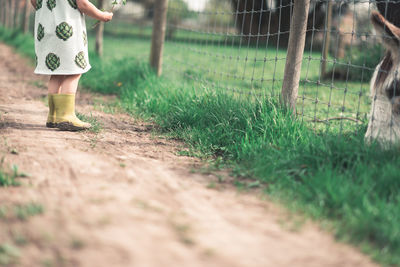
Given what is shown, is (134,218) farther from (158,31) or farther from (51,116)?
(158,31)

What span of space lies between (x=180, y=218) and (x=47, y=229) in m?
0.65

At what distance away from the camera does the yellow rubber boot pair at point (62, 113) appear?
12.8 feet

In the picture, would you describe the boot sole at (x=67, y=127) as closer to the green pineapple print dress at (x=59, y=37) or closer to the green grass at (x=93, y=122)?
the green grass at (x=93, y=122)

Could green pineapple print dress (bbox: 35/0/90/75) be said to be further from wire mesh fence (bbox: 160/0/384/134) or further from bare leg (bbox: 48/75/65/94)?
wire mesh fence (bbox: 160/0/384/134)

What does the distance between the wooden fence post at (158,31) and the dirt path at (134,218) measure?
9.09 feet

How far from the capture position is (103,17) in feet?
12.9

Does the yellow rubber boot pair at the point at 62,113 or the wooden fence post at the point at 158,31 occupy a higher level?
the wooden fence post at the point at 158,31

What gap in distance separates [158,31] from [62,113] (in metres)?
2.45

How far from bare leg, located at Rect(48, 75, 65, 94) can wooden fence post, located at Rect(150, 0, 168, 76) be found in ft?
A: 7.14

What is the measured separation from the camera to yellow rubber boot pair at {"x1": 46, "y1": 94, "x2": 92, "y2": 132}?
153 inches

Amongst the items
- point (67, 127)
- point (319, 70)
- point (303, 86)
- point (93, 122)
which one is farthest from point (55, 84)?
point (303, 86)

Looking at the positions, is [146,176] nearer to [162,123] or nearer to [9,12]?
[162,123]

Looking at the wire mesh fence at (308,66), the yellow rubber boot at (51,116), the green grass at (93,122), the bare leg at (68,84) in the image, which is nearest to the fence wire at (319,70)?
the wire mesh fence at (308,66)

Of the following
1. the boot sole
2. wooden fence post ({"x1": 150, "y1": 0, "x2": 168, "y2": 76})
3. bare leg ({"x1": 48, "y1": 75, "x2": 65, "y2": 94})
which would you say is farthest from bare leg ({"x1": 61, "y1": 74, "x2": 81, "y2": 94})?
wooden fence post ({"x1": 150, "y1": 0, "x2": 168, "y2": 76})
